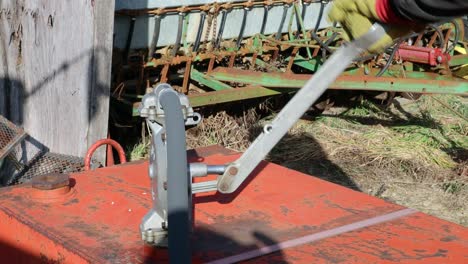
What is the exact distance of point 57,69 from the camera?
3.90m

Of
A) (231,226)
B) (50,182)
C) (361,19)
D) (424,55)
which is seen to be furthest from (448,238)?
(424,55)

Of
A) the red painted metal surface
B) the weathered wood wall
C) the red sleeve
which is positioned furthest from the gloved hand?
the weathered wood wall

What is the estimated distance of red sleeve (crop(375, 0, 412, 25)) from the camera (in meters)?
1.51

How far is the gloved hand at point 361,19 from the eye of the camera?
1530mm

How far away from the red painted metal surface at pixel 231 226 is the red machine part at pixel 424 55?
10.5 feet

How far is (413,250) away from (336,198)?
402 mm

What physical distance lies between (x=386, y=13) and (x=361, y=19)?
6 centimetres

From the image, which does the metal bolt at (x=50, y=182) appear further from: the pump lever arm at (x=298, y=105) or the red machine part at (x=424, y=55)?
the red machine part at (x=424, y=55)

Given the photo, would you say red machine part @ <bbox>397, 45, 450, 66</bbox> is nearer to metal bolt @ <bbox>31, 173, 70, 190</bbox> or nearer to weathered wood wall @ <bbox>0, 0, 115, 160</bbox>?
weathered wood wall @ <bbox>0, 0, 115, 160</bbox>

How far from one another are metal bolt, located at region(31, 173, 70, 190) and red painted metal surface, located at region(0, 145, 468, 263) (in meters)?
0.04

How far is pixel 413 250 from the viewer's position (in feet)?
6.45

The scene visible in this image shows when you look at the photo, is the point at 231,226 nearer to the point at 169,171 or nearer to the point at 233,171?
the point at 233,171

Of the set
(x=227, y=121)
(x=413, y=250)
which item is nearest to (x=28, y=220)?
(x=413, y=250)

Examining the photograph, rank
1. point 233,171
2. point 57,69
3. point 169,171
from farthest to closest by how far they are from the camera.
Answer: point 57,69
point 233,171
point 169,171
